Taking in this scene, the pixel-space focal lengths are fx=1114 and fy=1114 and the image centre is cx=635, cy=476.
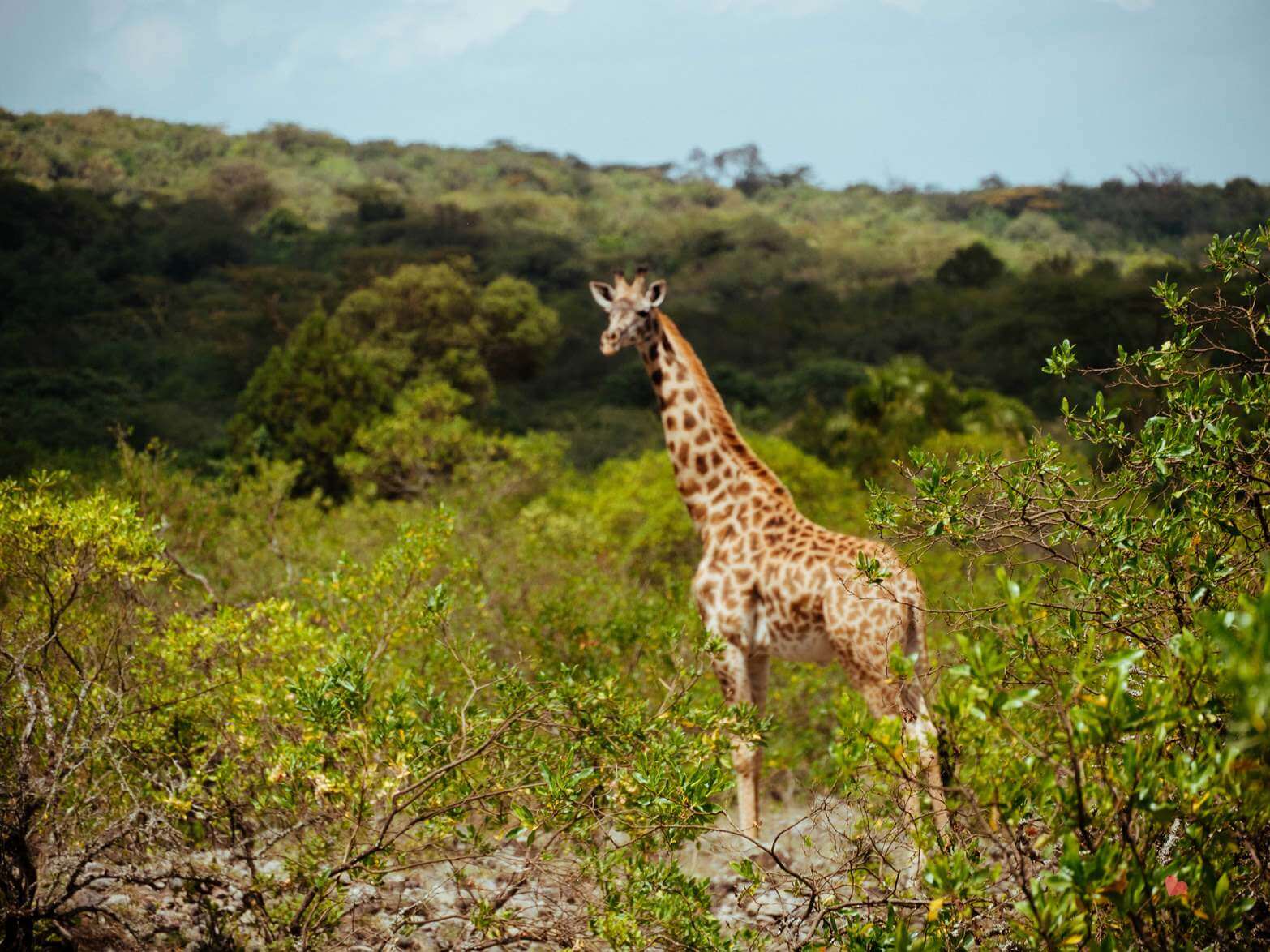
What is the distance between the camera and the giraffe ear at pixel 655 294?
640 cm

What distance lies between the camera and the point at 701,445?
6320 millimetres

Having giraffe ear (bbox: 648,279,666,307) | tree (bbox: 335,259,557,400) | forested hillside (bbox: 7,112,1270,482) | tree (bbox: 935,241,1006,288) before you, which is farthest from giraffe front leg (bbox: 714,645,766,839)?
tree (bbox: 935,241,1006,288)

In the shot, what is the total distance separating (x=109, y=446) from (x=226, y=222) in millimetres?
19393

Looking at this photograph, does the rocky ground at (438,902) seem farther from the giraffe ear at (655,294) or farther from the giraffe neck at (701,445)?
the giraffe ear at (655,294)

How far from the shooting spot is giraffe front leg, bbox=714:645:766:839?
18.2ft

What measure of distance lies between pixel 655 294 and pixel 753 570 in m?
1.80

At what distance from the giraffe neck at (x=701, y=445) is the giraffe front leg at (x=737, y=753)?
770mm

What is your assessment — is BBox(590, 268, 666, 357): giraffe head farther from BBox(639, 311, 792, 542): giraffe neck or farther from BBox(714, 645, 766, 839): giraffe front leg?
BBox(714, 645, 766, 839): giraffe front leg

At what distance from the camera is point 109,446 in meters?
16.7

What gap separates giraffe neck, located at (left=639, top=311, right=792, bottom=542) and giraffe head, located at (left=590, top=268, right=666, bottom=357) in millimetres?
66

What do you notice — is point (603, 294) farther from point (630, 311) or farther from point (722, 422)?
point (722, 422)

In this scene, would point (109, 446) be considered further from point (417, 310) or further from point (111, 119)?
point (111, 119)

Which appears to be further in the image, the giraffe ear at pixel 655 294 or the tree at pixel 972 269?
the tree at pixel 972 269

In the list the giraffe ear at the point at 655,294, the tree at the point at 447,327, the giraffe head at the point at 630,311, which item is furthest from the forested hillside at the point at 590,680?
the tree at the point at 447,327
